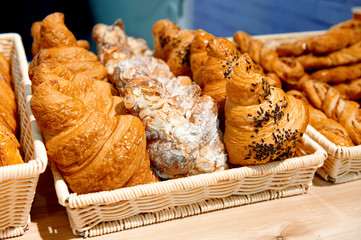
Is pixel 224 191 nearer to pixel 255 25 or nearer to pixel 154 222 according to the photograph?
pixel 154 222

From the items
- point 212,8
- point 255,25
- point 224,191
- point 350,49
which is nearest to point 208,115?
point 224,191

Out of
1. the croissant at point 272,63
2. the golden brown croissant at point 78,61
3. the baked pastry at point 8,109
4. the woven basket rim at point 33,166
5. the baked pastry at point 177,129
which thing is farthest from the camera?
the croissant at point 272,63

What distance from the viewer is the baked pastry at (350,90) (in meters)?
2.29

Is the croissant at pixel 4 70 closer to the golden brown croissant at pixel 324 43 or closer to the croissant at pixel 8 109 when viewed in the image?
the croissant at pixel 8 109

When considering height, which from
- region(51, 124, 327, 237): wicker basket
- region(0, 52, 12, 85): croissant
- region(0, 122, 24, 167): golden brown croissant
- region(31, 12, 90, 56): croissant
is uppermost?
region(31, 12, 90, 56): croissant

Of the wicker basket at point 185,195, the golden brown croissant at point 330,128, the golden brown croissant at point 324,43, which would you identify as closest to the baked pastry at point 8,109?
the wicker basket at point 185,195

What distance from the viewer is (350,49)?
97.0 inches

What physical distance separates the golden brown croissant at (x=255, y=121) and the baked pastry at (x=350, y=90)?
1047 mm

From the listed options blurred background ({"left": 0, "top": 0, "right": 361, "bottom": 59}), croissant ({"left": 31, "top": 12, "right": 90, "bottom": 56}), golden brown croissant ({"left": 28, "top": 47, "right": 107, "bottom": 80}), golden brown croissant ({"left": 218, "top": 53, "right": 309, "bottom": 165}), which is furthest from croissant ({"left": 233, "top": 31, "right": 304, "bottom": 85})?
blurred background ({"left": 0, "top": 0, "right": 361, "bottom": 59})

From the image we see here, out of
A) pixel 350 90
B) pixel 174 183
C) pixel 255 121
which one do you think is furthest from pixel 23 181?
pixel 350 90

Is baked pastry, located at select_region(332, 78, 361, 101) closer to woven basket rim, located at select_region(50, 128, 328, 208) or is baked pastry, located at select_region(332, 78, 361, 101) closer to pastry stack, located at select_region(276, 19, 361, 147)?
pastry stack, located at select_region(276, 19, 361, 147)

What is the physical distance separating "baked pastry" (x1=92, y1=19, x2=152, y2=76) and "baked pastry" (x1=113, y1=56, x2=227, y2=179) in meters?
0.48

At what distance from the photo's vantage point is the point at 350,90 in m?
2.31

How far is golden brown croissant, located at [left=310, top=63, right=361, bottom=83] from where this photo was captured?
A: 7.80ft
